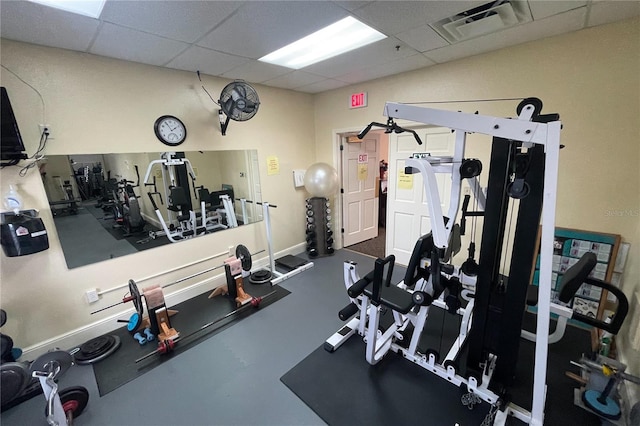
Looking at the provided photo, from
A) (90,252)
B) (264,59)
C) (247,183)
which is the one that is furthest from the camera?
(247,183)

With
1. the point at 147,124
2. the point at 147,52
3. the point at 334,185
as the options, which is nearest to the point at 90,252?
the point at 147,124

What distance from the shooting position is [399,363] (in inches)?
84.4

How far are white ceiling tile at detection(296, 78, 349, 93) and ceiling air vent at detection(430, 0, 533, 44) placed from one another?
1.60 m

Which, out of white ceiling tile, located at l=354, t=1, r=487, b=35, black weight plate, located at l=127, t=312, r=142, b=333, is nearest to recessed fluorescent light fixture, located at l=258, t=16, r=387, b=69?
white ceiling tile, located at l=354, t=1, r=487, b=35

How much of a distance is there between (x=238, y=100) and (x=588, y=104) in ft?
10.8

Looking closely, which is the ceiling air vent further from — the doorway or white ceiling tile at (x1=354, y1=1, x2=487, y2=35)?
the doorway

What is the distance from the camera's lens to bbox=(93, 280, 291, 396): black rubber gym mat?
7.03ft

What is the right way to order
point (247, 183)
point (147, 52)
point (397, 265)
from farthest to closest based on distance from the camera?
1. point (397, 265)
2. point (247, 183)
3. point (147, 52)

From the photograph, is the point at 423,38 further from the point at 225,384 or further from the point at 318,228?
the point at 225,384

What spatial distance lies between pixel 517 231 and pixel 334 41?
2.23 meters

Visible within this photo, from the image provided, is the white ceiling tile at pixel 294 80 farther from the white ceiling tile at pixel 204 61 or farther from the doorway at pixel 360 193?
the doorway at pixel 360 193

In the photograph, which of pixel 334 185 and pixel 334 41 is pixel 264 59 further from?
pixel 334 185

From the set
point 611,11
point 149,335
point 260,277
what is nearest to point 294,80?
point 260,277

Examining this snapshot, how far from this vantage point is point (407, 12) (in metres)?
1.85
